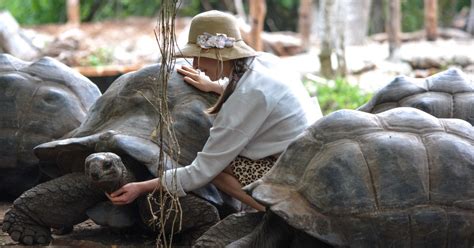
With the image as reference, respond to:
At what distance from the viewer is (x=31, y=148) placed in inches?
209

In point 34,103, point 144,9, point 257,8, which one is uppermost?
point 34,103

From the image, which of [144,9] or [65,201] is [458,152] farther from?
[144,9]

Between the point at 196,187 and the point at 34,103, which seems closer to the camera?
the point at 196,187

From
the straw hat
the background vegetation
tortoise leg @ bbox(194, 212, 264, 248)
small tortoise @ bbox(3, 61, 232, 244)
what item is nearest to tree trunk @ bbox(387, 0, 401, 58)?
the background vegetation

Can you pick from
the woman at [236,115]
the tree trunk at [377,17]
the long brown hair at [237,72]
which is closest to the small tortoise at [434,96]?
the woman at [236,115]

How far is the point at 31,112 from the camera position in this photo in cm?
534

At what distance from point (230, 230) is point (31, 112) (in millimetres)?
1844

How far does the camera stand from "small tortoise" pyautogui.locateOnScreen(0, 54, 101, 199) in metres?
5.31

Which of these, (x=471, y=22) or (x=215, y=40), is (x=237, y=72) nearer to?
(x=215, y=40)

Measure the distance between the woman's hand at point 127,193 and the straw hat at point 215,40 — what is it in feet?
1.85

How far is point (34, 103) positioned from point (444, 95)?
2.06 m

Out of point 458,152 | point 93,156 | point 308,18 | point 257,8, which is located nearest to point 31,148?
point 93,156

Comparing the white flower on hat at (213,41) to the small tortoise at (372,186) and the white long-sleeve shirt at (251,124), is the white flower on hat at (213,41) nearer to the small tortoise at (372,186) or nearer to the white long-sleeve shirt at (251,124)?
the white long-sleeve shirt at (251,124)

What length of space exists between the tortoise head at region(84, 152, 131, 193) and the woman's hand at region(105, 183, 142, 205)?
0.11 ft
